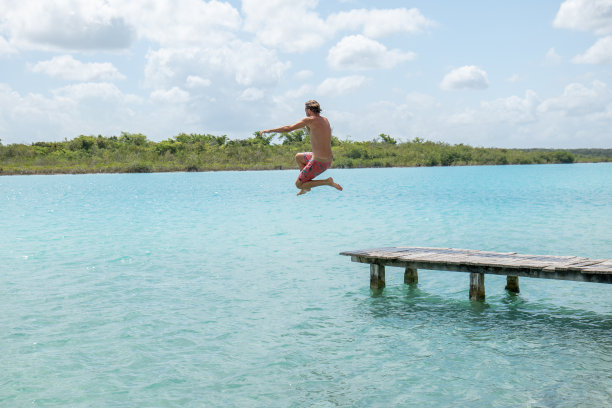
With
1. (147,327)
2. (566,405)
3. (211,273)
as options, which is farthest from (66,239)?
(566,405)

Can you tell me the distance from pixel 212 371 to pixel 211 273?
8.48 metres

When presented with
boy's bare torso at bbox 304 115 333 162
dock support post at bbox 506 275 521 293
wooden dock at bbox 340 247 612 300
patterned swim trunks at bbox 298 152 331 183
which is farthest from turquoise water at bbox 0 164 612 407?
boy's bare torso at bbox 304 115 333 162

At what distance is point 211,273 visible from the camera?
725 inches

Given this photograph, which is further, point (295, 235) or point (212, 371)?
point (295, 235)

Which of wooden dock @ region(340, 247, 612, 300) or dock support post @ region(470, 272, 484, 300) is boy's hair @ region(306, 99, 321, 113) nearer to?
wooden dock @ region(340, 247, 612, 300)

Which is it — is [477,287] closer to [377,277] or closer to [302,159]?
[377,277]

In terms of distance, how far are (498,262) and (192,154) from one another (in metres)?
117

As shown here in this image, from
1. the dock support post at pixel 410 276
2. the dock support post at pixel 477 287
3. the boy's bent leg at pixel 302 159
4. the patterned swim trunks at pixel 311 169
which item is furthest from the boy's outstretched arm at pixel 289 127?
the dock support post at pixel 410 276

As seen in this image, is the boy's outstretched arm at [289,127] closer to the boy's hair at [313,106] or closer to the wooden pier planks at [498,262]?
the boy's hair at [313,106]

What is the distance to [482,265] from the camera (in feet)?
42.3

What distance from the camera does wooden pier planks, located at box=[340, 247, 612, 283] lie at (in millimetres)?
11703

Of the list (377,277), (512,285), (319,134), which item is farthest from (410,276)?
(319,134)

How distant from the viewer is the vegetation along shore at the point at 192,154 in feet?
384

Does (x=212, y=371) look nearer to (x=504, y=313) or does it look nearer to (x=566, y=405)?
(x=566, y=405)
